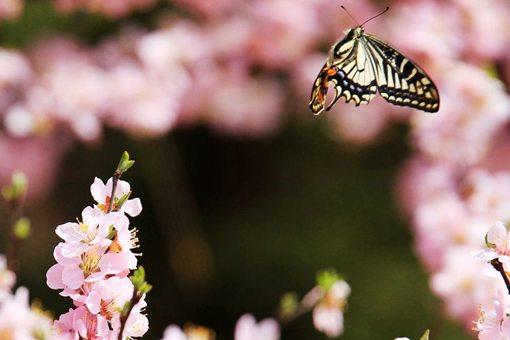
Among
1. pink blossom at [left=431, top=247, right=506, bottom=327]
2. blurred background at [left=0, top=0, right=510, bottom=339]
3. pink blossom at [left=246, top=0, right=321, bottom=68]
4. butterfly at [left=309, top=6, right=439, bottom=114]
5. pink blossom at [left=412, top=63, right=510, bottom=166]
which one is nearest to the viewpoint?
butterfly at [left=309, top=6, right=439, bottom=114]

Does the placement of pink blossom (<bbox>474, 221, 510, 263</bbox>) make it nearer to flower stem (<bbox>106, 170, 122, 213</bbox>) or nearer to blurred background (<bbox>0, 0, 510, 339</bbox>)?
flower stem (<bbox>106, 170, 122, 213</bbox>)

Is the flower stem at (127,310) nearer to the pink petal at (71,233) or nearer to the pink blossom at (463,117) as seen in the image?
the pink petal at (71,233)

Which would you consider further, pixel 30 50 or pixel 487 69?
pixel 30 50

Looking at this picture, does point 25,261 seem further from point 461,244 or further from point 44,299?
point 461,244

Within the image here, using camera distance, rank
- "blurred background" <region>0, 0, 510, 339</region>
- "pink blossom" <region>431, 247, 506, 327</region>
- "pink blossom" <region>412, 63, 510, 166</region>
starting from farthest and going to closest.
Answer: "blurred background" <region>0, 0, 510, 339</region>, "pink blossom" <region>412, 63, 510, 166</region>, "pink blossom" <region>431, 247, 506, 327</region>

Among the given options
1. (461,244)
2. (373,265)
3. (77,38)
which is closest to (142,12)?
(77,38)

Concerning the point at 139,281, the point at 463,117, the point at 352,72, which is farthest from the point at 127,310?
the point at 463,117

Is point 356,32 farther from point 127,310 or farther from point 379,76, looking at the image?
point 127,310

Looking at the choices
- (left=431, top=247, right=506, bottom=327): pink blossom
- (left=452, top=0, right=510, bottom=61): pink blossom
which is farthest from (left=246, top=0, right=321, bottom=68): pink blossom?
(left=431, top=247, right=506, bottom=327): pink blossom
